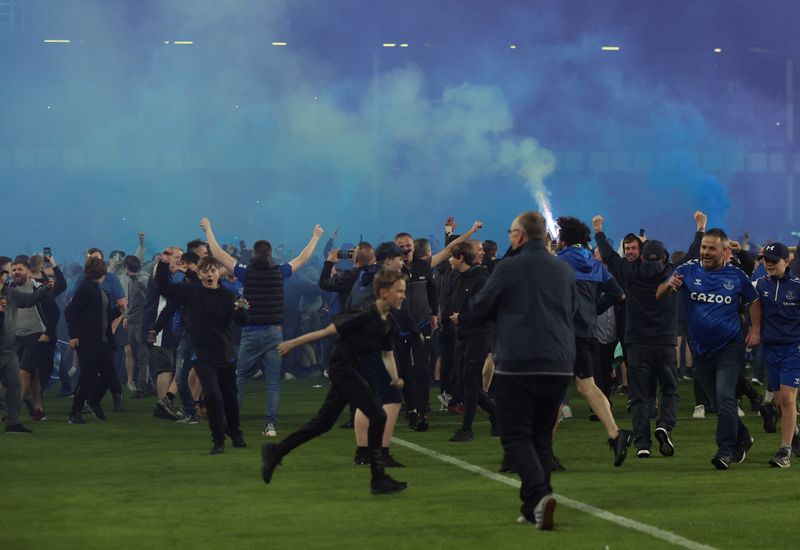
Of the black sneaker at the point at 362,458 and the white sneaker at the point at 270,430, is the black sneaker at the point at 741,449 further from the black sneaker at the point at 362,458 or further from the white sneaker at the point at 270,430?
the white sneaker at the point at 270,430

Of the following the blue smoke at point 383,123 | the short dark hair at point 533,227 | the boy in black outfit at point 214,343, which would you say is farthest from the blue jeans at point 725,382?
the blue smoke at point 383,123

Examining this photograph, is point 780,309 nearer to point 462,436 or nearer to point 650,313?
point 650,313

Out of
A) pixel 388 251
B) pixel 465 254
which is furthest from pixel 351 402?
pixel 465 254

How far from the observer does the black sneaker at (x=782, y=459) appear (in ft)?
38.9

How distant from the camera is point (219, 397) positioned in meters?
13.2

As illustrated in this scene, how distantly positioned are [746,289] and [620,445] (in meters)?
1.53

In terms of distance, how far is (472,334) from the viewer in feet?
45.6

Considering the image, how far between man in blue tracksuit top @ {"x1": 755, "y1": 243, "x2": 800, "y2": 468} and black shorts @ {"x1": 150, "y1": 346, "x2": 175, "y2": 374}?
7.56 meters

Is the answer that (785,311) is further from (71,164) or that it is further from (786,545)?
(71,164)

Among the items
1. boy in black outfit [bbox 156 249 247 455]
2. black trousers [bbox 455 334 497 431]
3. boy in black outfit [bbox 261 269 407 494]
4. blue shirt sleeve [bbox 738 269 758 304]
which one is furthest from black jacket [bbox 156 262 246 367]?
blue shirt sleeve [bbox 738 269 758 304]

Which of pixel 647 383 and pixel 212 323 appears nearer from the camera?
pixel 647 383

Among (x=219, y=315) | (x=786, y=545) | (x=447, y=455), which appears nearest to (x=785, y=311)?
(x=447, y=455)

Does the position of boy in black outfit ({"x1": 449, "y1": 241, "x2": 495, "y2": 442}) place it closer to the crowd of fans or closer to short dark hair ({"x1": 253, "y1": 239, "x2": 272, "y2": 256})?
the crowd of fans

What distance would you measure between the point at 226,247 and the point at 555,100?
17.6 m
